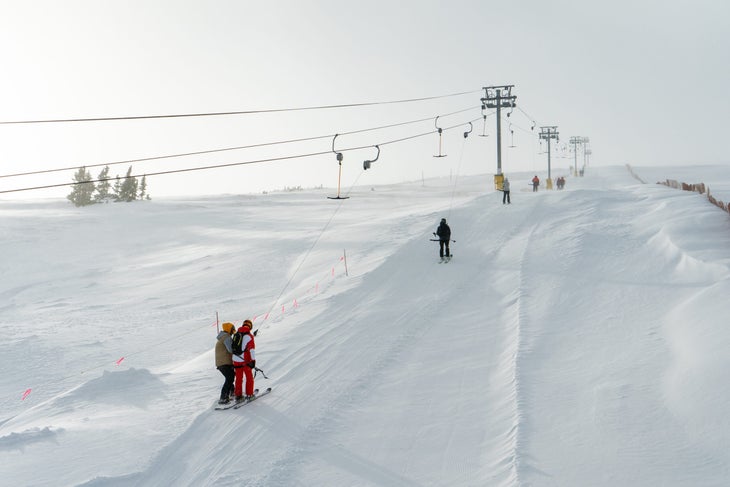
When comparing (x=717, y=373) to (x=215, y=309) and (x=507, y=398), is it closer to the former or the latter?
(x=507, y=398)

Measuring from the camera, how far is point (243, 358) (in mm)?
11391

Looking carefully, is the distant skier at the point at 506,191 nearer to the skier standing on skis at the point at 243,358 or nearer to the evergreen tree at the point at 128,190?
the skier standing on skis at the point at 243,358

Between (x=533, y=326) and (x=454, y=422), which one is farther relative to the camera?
(x=533, y=326)

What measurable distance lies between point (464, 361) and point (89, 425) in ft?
24.6

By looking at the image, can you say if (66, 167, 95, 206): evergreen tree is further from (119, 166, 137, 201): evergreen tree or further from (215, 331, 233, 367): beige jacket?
(215, 331, 233, 367): beige jacket

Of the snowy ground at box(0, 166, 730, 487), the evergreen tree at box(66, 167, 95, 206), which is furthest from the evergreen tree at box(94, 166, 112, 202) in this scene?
the snowy ground at box(0, 166, 730, 487)

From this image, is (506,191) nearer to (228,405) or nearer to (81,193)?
(228,405)

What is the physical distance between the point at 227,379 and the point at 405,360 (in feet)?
13.0

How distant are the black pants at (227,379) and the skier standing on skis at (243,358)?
10cm

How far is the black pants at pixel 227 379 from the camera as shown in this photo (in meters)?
11.1

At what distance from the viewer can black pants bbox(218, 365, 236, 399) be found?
36.5 ft

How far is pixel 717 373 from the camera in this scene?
9.78 m

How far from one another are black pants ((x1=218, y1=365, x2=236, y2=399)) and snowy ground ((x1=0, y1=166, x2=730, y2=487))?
549 millimetres

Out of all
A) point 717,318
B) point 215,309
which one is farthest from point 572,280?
point 215,309
